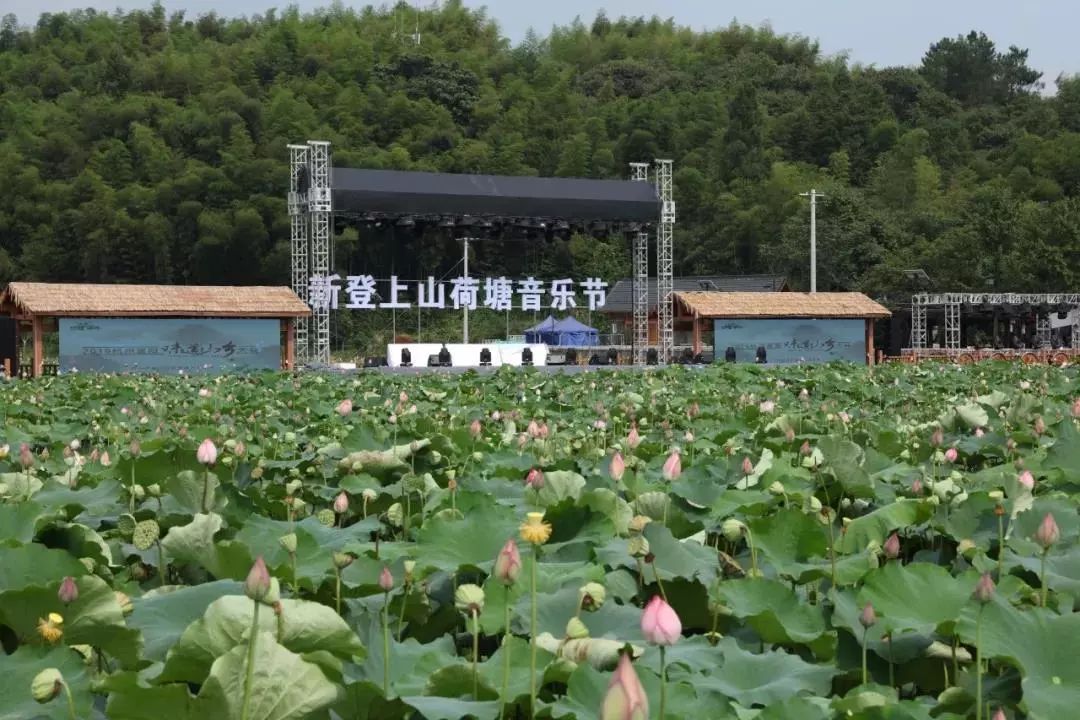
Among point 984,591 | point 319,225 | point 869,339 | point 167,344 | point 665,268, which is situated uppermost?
point 319,225

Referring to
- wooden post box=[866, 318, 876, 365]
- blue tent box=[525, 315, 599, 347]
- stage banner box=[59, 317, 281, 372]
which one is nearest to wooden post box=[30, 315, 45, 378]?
stage banner box=[59, 317, 281, 372]

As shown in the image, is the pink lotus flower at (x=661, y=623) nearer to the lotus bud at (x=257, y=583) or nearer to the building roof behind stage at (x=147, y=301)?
the lotus bud at (x=257, y=583)

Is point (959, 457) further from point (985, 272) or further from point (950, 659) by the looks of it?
point (985, 272)

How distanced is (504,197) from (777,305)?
6356 millimetres

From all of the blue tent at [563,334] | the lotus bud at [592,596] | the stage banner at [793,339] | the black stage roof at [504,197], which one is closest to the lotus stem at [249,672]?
the lotus bud at [592,596]

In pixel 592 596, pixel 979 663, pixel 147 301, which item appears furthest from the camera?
pixel 147 301

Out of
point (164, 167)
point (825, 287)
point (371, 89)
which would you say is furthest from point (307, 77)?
point (825, 287)

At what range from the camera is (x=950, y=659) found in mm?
1402

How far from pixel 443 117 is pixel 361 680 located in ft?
172

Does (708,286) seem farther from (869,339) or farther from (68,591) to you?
(68,591)

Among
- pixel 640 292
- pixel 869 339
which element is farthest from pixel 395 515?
pixel 869 339

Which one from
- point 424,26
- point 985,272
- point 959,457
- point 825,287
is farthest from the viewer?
point 424,26

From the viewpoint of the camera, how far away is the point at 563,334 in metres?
31.7

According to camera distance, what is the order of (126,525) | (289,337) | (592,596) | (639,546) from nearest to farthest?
(592,596), (639,546), (126,525), (289,337)
